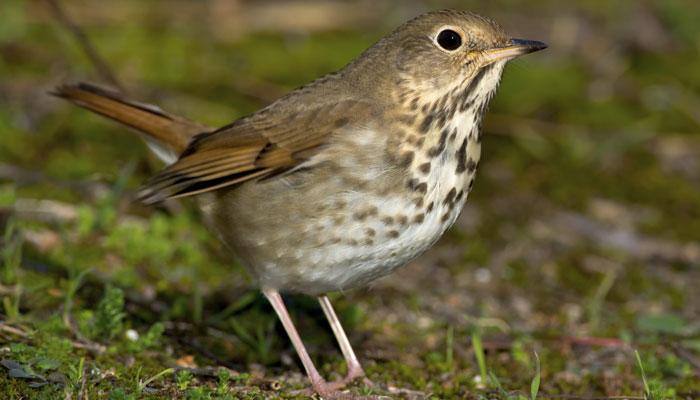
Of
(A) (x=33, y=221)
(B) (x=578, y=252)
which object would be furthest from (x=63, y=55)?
(B) (x=578, y=252)

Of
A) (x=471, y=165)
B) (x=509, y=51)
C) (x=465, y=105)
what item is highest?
(x=509, y=51)

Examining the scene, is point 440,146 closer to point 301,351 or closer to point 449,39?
point 449,39

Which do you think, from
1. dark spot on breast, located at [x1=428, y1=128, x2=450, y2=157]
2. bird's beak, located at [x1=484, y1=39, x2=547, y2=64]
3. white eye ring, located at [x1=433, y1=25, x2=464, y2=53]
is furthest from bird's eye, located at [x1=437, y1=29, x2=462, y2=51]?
dark spot on breast, located at [x1=428, y1=128, x2=450, y2=157]

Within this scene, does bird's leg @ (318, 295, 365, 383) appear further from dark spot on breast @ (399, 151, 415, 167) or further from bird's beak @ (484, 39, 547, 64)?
bird's beak @ (484, 39, 547, 64)

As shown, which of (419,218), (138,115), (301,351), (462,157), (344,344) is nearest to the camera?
(419,218)

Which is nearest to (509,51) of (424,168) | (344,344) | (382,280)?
(424,168)

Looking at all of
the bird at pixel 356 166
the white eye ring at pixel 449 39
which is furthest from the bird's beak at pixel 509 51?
the white eye ring at pixel 449 39
